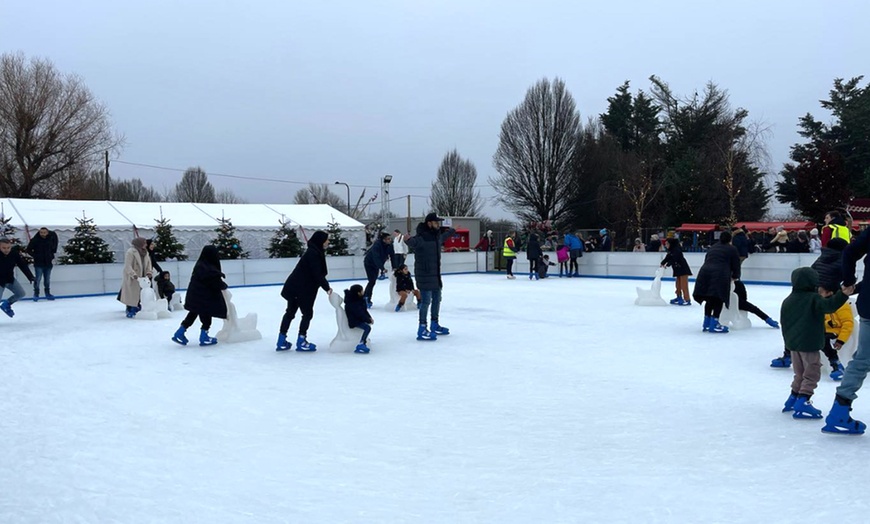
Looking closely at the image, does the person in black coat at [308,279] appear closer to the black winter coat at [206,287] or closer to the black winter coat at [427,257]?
the black winter coat at [206,287]

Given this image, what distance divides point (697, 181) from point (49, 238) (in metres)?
30.6

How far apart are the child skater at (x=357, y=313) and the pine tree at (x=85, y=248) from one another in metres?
14.9

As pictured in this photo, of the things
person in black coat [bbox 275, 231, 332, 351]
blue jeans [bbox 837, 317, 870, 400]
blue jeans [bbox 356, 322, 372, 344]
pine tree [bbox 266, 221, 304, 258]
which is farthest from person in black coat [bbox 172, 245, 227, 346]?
pine tree [bbox 266, 221, 304, 258]

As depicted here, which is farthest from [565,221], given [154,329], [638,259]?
[154,329]

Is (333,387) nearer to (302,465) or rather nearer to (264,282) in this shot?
(302,465)

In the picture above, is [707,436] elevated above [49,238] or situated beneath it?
situated beneath

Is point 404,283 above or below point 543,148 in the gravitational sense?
below

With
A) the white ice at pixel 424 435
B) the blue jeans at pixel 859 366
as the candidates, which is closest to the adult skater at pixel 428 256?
the white ice at pixel 424 435

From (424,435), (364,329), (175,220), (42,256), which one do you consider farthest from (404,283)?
(175,220)

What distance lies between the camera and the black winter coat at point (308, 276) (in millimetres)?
8203

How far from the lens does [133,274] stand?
12.1 meters

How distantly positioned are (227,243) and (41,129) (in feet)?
49.6

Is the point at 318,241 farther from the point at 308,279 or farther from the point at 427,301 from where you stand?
the point at 427,301

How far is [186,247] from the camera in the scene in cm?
2388
